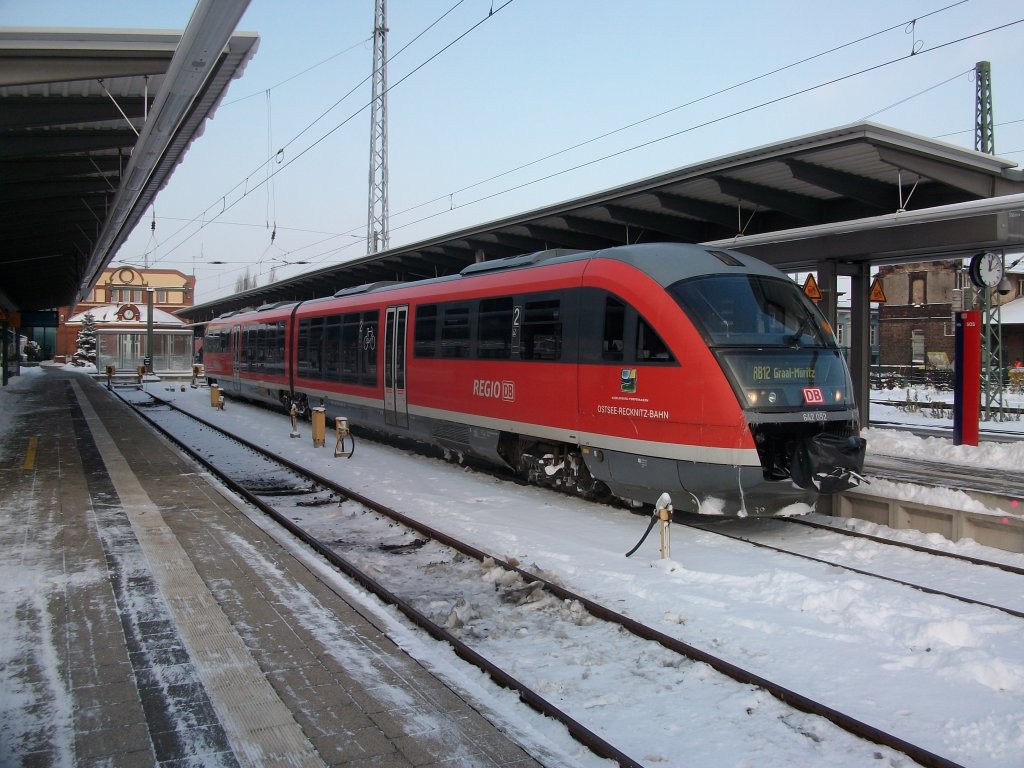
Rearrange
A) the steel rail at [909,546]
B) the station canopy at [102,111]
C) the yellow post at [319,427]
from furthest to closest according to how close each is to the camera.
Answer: the yellow post at [319,427] → the station canopy at [102,111] → the steel rail at [909,546]

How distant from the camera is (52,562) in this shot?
7098mm

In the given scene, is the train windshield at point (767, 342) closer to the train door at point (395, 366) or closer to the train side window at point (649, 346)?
the train side window at point (649, 346)

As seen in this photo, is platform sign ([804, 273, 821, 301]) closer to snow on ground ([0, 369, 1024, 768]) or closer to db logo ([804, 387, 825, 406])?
db logo ([804, 387, 825, 406])

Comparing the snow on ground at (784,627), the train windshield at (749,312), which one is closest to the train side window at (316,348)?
the snow on ground at (784,627)

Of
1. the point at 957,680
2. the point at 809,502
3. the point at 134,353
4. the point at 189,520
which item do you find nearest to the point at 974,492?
the point at 809,502

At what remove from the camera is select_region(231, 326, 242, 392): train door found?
82.8 ft

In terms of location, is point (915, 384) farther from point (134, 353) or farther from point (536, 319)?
point (134, 353)

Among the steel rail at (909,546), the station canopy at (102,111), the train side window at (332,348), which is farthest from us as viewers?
the train side window at (332,348)

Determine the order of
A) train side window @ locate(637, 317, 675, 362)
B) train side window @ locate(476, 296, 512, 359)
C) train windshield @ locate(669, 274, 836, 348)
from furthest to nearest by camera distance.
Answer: train side window @ locate(476, 296, 512, 359), train side window @ locate(637, 317, 675, 362), train windshield @ locate(669, 274, 836, 348)

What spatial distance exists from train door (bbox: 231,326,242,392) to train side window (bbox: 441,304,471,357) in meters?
14.8

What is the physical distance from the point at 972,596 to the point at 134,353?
2089 inches

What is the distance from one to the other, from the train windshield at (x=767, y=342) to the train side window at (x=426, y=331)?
5487 millimetres

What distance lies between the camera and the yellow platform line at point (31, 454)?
12836 millimetres

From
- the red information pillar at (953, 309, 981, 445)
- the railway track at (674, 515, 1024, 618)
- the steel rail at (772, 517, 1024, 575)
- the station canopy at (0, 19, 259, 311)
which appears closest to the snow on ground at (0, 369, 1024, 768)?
the railway track at (674, 515, 1024, 618)
